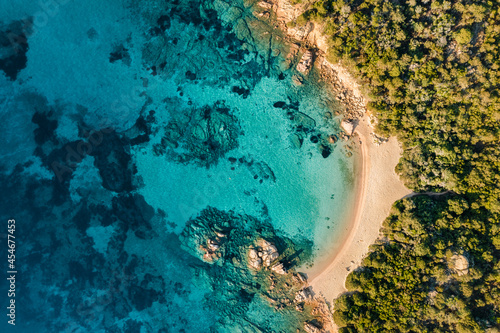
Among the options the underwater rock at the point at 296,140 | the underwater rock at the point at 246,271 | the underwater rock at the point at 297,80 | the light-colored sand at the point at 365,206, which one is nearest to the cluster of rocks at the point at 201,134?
the underwater rock at the point at 296,140

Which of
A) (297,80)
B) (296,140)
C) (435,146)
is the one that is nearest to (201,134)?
(296,140)

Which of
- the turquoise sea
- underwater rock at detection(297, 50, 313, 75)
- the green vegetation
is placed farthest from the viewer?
the turquoise sea

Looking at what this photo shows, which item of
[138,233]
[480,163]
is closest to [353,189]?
[480,163]

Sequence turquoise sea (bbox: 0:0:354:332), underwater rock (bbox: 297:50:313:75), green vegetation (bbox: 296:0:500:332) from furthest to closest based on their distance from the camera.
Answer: turquoise sea (bbox: 0:0:354:332), underwater rock (bbox: 297:50:313:75), green vegetation (bbox: 296:0:500:332)

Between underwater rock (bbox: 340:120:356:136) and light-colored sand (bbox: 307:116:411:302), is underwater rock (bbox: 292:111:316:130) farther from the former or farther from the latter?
light-colored sand (bbox: 307:116:411:302)

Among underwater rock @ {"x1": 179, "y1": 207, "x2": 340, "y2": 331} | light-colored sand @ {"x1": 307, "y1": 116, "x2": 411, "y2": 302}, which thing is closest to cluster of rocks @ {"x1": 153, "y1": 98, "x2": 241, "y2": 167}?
underwater rock @ {"x1": 179, "y1": 207, "x2": 340, "y2": 331}
